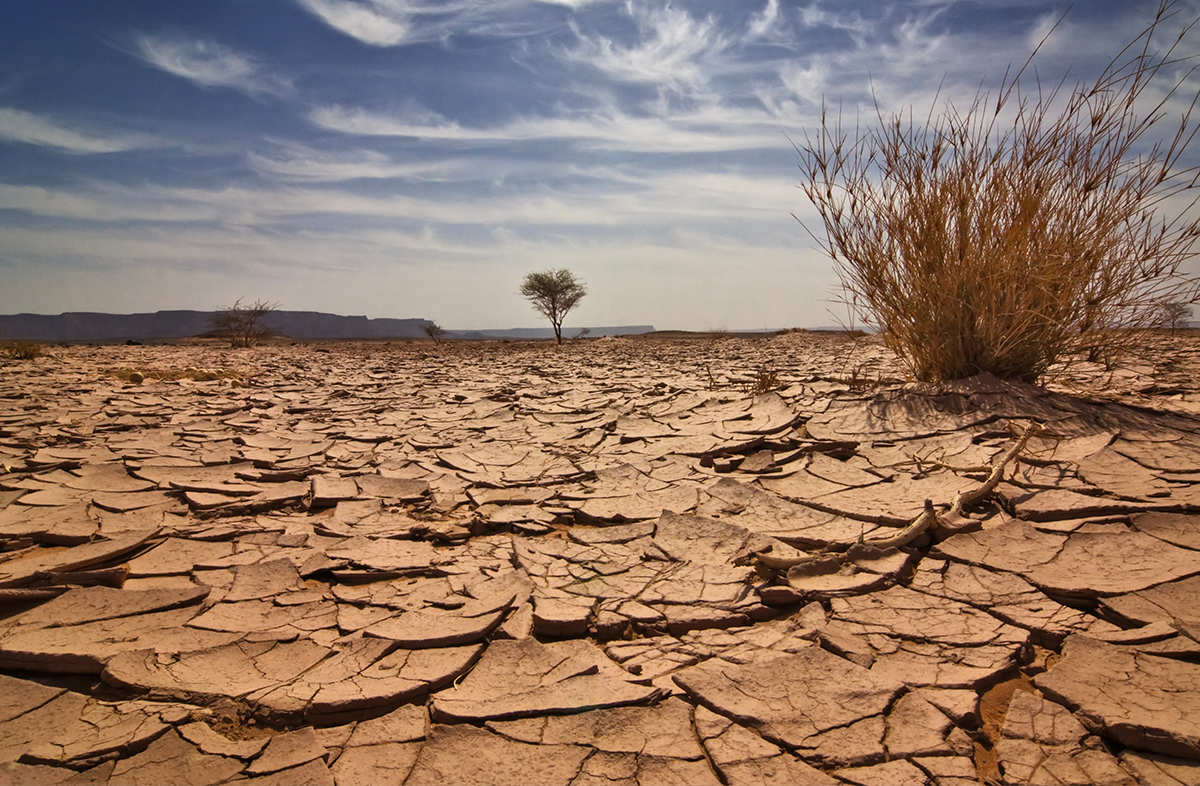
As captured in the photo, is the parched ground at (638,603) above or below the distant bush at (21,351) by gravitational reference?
below

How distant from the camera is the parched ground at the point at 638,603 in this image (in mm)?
1163

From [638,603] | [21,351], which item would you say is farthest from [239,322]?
[638,603]

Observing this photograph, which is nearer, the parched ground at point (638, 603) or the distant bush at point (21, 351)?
the parched ground at point (638, 603)

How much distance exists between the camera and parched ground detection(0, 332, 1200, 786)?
1163 mm

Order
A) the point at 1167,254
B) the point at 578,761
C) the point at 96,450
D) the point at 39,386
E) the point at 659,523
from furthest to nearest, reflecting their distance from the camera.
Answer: the point at 39,386 < the point at 96,450 < the point at 1167,254 < the point at 659,523 < the point at 578,761

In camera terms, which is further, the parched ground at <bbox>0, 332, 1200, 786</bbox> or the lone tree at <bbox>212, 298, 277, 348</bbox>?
the lone tree at <bbox>212, 298, 277, 348</bbox>

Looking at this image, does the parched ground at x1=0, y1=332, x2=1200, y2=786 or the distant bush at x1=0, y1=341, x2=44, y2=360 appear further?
the distant bush at x1=0, y1=341, x2=44, y2=360

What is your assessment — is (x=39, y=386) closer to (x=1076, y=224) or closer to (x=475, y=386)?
(x=475, y=386)

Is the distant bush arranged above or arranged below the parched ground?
above

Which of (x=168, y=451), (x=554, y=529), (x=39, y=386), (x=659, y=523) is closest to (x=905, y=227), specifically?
(x=659, y=523)

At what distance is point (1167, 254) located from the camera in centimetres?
296

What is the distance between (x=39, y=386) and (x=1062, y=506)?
7.61 meters

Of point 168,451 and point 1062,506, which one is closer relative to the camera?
point 1062,506

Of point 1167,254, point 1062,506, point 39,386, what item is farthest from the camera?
point 39,386
